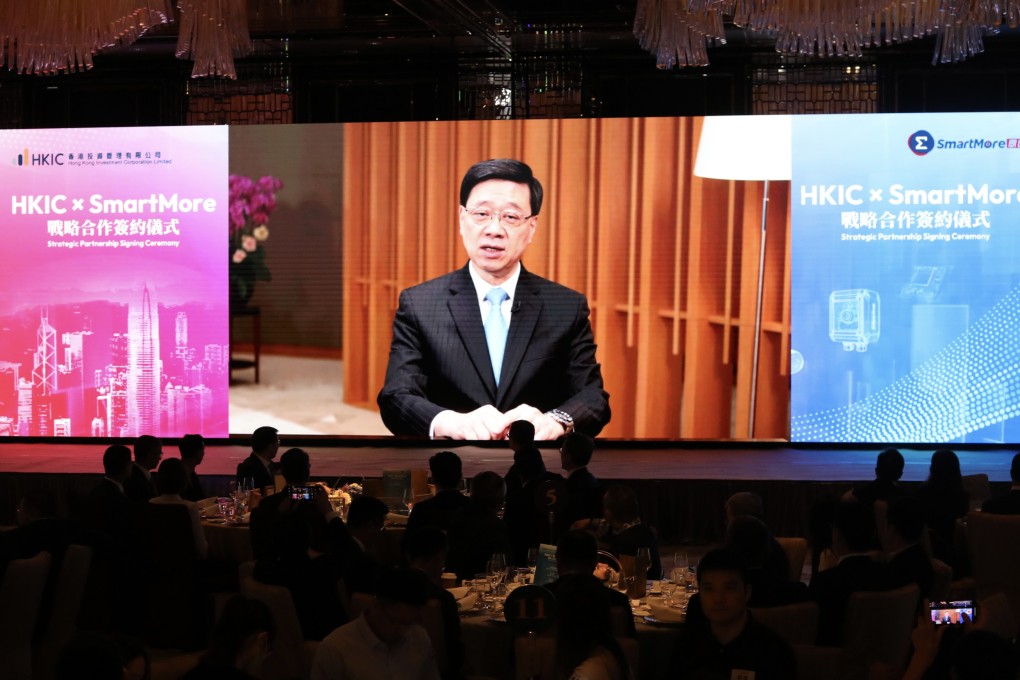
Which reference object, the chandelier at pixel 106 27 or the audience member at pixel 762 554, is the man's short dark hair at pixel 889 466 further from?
the chandelier at pixel 106 27

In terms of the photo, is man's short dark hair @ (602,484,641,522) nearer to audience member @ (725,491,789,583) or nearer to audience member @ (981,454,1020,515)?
audience member @ (725,491,789,583)

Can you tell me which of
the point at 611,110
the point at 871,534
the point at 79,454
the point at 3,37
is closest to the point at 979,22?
the point at 871,534

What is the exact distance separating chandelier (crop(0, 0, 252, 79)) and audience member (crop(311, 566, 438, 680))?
7.30ft

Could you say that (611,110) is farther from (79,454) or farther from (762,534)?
(762,534)

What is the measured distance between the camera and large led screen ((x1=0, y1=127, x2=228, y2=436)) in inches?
424

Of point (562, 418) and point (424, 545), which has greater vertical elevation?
point (424, 545)

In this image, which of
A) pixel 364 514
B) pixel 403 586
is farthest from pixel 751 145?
pixel 403 586

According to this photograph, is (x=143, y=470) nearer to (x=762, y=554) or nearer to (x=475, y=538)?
(x=475, y=538)

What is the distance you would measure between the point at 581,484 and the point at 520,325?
4075mm

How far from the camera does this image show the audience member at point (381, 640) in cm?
334

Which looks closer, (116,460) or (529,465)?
(529,465)

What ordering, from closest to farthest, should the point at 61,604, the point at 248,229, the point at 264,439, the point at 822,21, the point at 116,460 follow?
the point at 822,21 → the point at 61,604 → the point at 116,460 → the point at 264,439 → the point at 248,229

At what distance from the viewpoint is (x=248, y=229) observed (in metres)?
10.8

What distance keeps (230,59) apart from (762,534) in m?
2.61
